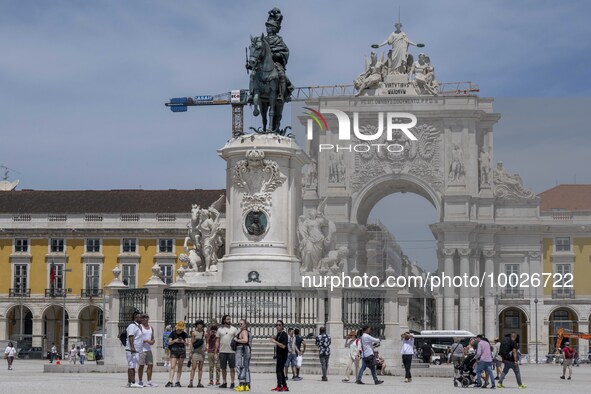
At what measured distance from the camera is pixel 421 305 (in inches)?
3959

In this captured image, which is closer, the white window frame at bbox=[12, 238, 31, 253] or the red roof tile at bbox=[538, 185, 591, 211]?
the white window frame at bbox=[12, 238, 31, 253]

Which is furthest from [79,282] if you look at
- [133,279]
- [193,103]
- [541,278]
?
[193,103]

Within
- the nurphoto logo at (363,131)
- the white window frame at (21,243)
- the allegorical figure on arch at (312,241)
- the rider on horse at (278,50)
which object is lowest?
the allegorical figure on arch at (312,241)

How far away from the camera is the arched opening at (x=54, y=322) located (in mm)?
77750

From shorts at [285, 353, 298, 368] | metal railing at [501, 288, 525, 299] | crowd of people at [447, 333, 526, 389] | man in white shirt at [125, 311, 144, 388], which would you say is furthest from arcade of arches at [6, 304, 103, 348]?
man in white shirt at [125, 311, 144, 388]

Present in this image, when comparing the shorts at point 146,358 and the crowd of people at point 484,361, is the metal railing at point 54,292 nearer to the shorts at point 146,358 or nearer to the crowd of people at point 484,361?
the crowd of people at point 484,361

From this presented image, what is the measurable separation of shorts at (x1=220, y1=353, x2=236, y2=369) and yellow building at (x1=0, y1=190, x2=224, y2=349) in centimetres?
5561

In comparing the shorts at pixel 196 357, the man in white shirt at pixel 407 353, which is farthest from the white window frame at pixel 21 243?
the shorts at pixel 196 357

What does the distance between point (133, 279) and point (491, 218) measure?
25015 millimetres

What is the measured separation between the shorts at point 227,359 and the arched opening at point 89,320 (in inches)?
2247

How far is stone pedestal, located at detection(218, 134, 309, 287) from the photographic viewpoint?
2822 cm

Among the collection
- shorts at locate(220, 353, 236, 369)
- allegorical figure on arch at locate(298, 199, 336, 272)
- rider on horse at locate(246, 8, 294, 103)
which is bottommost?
shorts at locate(220, 353, 236, 369)

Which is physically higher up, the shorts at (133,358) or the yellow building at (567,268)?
the yellow building at (567,268)

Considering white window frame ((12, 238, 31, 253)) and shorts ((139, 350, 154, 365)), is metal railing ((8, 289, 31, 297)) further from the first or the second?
shorts ((139, 350, 154, 365))
